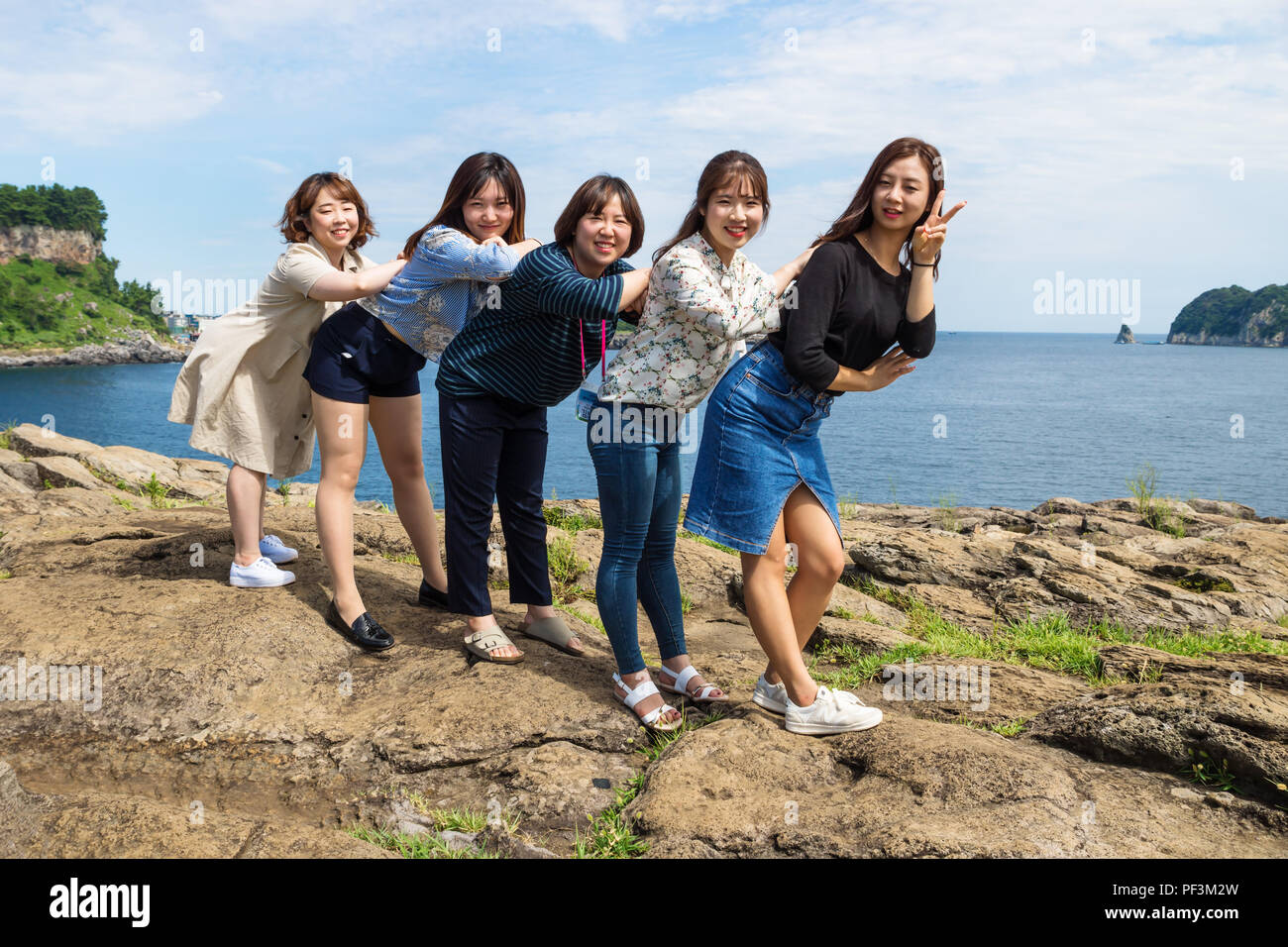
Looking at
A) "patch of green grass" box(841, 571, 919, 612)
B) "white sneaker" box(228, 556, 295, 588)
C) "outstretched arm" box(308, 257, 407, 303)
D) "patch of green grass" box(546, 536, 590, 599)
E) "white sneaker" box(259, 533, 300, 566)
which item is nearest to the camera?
"outstretched arm" box(308, 257, 407, 303)

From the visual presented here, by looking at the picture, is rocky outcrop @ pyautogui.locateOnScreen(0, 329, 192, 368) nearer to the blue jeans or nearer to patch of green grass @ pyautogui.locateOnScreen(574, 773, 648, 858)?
the blue jeans

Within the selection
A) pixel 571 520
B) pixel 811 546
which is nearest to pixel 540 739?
pixel 811 546

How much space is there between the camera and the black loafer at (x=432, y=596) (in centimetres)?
509

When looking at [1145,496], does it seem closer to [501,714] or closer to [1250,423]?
[501,714]

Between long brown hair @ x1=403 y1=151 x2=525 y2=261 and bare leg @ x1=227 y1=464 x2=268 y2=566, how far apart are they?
1606 mm

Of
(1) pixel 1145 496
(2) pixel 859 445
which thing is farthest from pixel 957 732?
(2) pixel 859 445

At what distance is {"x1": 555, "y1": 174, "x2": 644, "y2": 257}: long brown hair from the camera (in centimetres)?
353

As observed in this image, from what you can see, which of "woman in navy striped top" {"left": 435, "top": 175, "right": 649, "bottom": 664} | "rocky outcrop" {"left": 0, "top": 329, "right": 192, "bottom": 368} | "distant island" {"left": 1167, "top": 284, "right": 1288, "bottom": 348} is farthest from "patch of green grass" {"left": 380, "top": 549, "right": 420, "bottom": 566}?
"distant island" {"left": 1167, "top": 284, "right": 1288, "bottom": 348}

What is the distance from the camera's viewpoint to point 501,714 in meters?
3.84

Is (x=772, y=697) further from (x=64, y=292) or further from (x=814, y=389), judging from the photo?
(x=64, y=292)

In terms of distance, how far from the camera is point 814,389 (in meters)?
3.55

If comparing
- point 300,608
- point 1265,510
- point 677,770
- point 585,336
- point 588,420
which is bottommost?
point 1265,510

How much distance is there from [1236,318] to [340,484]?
20089cm

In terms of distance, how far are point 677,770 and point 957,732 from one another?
3.61 ft
